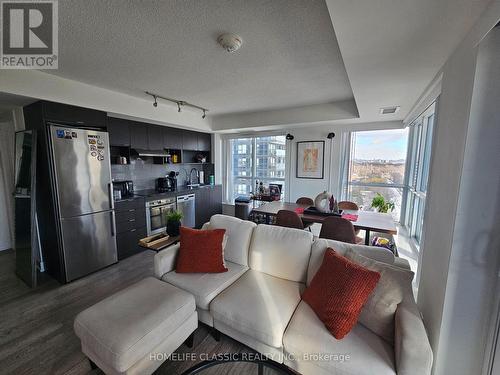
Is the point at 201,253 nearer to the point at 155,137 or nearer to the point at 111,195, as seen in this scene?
the point at 111,195

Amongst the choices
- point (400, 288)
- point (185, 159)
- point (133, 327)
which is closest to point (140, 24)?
point (133, 327)

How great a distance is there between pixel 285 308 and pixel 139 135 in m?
3.71

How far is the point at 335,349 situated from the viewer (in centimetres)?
125

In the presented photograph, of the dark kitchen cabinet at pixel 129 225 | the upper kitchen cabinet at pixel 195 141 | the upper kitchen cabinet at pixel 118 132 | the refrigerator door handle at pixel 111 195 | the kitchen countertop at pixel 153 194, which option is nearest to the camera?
the refrigerator door handle at pixel 111 195

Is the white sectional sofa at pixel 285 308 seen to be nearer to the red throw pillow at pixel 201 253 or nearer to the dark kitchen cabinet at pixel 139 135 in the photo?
the red throw pillow at pixel 201 253

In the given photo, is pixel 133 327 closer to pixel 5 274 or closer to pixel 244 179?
pixel 5 274

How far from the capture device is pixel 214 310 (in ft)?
5.53

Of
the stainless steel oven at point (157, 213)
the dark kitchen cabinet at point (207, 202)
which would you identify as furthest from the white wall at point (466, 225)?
the dark kitchen cabinet at point (207, 202)

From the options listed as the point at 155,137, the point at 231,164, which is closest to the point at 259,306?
the point at 155,137

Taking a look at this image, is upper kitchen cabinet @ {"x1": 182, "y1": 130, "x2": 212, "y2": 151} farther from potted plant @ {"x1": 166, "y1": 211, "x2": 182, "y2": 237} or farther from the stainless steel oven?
potted plant @ {"x1": 166, "y1": 211, "x2": 182, "y2": 237}

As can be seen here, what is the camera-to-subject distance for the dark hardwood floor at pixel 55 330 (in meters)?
1.61

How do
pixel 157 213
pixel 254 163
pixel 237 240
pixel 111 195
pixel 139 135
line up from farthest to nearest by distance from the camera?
pixel 254 163
pixel 157 213
pixel 139 135
pixel 111 195
pixel 237 240

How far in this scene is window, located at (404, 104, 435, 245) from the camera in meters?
3.12

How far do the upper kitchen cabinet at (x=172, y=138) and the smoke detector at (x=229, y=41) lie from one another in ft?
9.59
